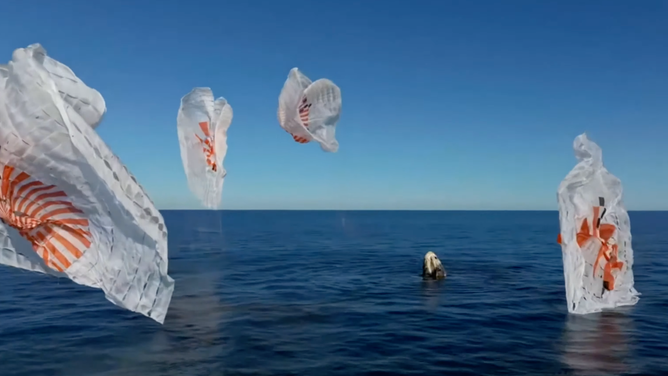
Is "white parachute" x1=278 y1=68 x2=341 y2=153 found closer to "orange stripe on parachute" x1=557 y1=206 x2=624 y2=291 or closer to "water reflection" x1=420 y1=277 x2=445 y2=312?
"orange stripe on parachute" x1=557 y1=206 x2=624 y2=291

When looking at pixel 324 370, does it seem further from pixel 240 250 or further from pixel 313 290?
Answer: pixel 240 250

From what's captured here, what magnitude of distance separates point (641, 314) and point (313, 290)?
1657 centimetres

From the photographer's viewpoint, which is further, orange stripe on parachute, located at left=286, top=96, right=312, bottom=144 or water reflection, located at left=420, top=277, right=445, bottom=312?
water reflection, located at left=420, top=277, right=445, bottom=312

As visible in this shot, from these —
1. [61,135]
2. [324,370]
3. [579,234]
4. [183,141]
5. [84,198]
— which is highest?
[183,141]

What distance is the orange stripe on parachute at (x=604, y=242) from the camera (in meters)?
14.9

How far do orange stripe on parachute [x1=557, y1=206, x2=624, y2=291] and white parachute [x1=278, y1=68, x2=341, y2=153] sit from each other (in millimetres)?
9505

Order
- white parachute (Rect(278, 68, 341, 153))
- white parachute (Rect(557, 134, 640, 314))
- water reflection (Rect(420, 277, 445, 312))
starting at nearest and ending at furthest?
white parachute (Rect(557, 134, 640, 314)) → white parachute (Rect(278, 68, 341, 153)) → water reflection (Rect(420, 277, 445, 312))

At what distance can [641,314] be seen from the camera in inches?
875

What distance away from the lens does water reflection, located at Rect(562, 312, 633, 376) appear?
15.5 metres

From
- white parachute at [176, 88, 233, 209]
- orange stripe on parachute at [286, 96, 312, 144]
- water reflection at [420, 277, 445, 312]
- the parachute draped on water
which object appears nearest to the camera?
the parachute draped on water

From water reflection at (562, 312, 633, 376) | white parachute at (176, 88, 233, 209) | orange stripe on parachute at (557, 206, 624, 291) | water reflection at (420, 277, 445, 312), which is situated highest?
white parachute at (176, 88, 233, 209)

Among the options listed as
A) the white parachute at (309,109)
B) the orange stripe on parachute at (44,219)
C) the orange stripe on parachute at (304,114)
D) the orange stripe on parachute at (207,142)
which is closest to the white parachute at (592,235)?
the white parachute at (309,109)

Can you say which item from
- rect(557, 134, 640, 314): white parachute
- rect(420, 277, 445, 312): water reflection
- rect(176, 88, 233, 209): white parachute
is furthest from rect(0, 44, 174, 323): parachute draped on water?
rect(420, 277, 445, 312): water reflection

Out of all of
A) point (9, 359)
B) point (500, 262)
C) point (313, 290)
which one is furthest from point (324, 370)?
point (500, 262)
